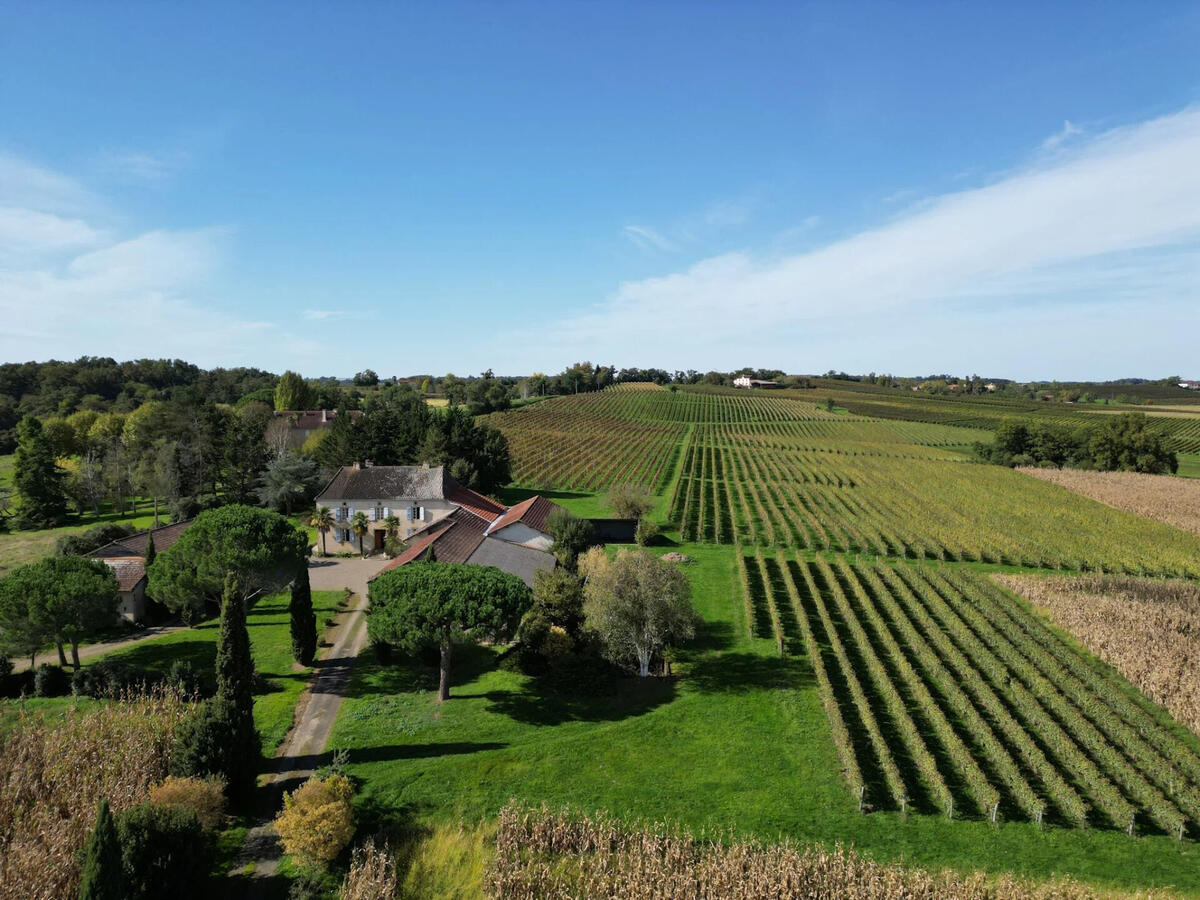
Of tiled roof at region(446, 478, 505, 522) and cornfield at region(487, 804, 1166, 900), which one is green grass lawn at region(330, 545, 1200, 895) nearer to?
cornfield at region(487, 804, 1166, 900)

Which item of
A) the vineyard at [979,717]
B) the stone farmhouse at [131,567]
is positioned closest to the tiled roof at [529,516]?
the vineyard at [979,717]

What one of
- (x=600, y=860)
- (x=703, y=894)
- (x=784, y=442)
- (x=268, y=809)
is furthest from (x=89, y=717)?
(x=784, y=442)

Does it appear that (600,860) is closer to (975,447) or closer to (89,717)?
(89,717)

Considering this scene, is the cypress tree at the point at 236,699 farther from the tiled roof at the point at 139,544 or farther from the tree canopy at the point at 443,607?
the tiled roof at the point at 139,544

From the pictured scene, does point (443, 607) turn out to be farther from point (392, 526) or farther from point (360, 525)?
point (360, 525)

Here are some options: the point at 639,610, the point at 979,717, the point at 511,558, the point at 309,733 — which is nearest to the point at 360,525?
the point at 511,558

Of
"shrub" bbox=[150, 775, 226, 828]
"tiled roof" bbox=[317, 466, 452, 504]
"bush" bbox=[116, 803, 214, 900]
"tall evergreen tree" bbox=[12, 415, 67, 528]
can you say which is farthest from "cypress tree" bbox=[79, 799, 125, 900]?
"tall evergreen tree" bbox=[12, 415, 67, 528]
